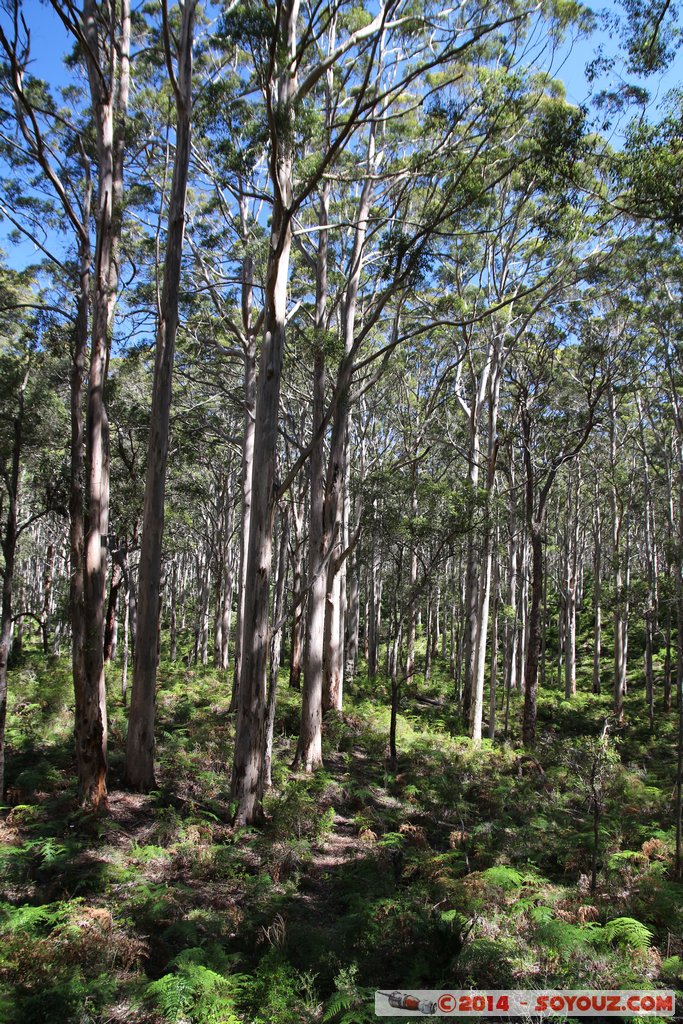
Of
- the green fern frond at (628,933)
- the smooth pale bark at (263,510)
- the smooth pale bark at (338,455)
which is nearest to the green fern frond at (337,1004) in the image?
the green fern frond at (628,933)

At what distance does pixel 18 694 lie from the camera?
523 inches

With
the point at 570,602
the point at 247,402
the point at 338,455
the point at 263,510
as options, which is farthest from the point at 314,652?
the point at 570,602

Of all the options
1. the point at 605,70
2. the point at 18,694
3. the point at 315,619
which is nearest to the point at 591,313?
the point at 605,70

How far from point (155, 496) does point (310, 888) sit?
5160mm

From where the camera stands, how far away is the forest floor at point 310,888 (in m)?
4.41

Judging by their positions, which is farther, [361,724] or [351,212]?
[351,212]

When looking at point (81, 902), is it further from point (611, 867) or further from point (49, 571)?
point (49, 571)

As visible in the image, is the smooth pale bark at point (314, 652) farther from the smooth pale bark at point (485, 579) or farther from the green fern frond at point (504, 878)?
the green fern frond at point (504, 878)

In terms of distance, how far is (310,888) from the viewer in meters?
6.59

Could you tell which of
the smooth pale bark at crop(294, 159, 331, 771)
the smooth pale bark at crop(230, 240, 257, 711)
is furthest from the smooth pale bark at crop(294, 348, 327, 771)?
the smooth pale bark at crop(230, 240, 257, 711)

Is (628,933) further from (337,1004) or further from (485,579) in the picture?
(485,579)

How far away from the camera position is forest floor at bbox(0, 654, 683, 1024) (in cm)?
441

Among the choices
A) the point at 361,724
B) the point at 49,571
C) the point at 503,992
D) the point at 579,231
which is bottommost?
the point at 361,724

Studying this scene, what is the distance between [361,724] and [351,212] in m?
12.8
